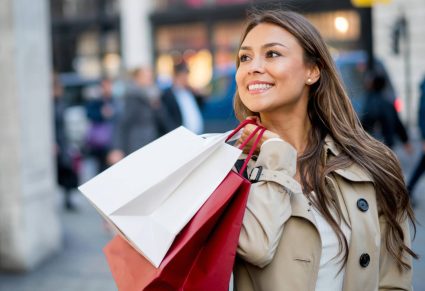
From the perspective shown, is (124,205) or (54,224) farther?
(54,224)

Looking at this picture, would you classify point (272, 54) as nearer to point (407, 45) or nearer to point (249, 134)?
point (249, 134)

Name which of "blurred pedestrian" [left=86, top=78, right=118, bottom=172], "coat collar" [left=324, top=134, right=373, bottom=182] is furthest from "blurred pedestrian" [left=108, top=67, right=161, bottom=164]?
"coat collar" [left=324, top=134, right=373, bottom=182]

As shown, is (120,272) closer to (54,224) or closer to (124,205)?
(124,205)

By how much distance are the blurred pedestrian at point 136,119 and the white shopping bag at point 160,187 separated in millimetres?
5135

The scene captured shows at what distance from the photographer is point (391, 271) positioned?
2.30m

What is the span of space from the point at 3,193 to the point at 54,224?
730 millimetres

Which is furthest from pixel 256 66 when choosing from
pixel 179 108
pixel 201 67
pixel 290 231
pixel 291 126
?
pixel 201 67

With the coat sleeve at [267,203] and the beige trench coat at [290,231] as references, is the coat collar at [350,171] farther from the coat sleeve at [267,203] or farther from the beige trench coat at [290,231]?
the coat sleeve at [267,203]

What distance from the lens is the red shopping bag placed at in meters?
1.81

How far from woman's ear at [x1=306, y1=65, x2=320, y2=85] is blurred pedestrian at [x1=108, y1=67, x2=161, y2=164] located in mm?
4885

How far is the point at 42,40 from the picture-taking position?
6.41m

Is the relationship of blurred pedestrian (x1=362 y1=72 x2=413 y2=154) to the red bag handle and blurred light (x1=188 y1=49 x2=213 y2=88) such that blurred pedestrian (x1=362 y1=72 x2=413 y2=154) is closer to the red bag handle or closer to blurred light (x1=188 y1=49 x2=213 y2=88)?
the red bag handle

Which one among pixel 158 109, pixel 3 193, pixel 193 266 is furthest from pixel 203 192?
pixel 158 109

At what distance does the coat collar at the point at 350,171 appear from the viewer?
2.22 meters
